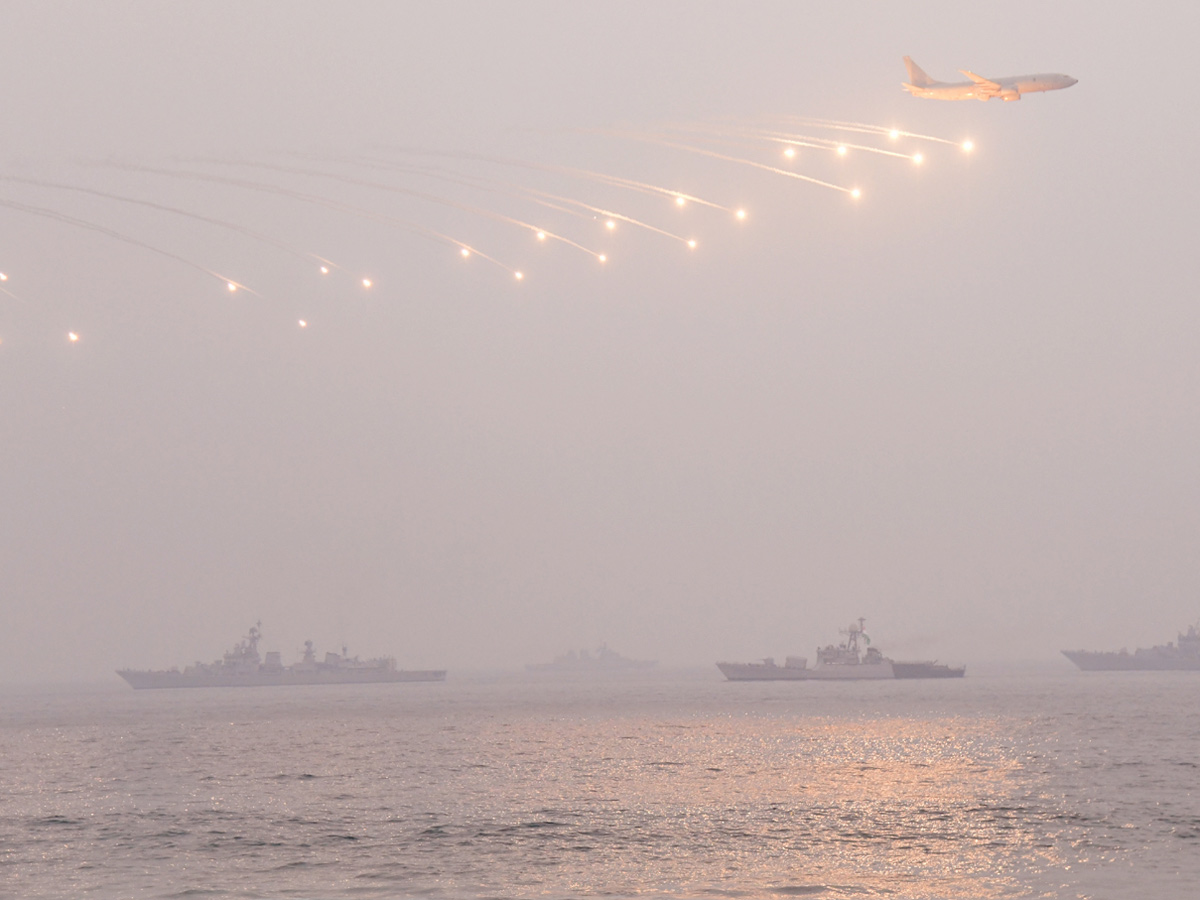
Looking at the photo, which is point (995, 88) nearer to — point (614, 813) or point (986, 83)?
point (986, 83)

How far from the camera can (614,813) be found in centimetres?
4481

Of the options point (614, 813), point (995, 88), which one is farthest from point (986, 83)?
point (614, 813)

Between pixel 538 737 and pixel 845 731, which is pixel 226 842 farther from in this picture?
pixel 845 731

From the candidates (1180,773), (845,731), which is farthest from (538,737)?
(1180,773)

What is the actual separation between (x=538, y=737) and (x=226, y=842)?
52.4 meters

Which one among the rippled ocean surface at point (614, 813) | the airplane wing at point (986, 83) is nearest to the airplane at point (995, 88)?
the airplane wing at point (986, 83)

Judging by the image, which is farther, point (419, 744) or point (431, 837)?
point (419, 744)

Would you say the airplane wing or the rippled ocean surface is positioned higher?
the airplane wing

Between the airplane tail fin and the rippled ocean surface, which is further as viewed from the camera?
the airplane tail fin

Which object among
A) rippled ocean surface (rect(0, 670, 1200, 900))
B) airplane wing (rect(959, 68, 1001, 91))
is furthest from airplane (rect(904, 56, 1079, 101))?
rippled ocean surface (rect(0, 670, 1200, 900))

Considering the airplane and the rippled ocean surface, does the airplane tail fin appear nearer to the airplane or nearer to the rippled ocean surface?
the airplane

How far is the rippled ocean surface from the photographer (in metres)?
31.0

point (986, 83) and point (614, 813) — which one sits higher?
point (986, 83)

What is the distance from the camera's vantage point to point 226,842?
1512 inches
